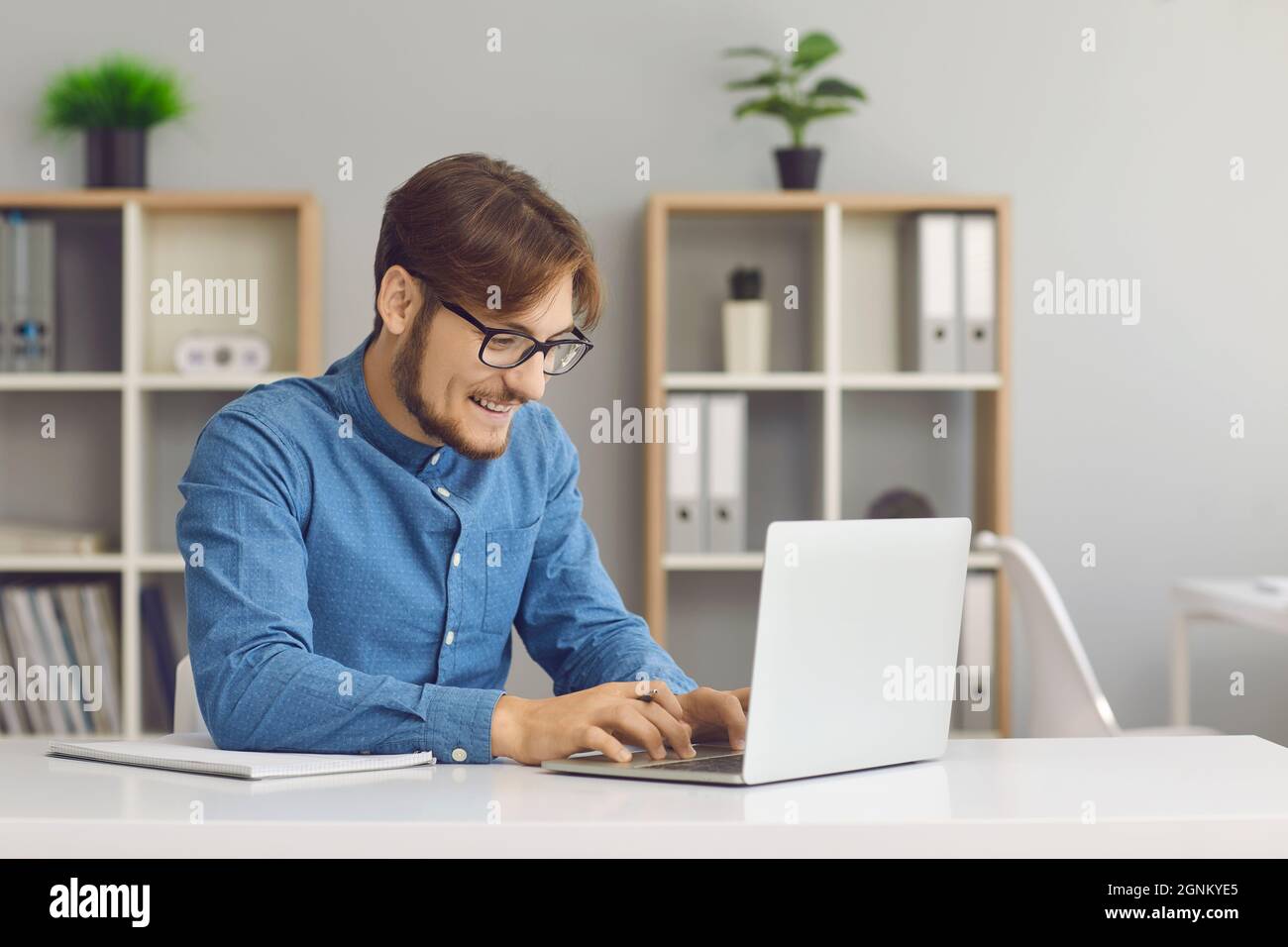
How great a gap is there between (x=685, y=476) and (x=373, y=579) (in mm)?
1688

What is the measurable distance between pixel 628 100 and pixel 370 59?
644 mm

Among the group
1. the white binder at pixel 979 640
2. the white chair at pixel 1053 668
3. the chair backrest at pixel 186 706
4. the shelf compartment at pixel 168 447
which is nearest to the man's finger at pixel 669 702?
the chair backrest at pixel 186 706

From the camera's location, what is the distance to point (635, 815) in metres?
0.94

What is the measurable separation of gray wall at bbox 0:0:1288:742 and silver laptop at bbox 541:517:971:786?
2.25 meters

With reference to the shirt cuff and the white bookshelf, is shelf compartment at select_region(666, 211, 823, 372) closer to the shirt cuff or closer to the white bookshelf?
the white bookshelf

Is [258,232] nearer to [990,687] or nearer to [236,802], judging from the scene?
[990,687]

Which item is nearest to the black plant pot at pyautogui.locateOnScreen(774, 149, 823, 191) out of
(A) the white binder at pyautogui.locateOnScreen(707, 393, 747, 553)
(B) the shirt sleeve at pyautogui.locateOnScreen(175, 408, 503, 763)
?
(A) the white binder at pyautogui.locateOnScreen(707, 393, 747, 553)

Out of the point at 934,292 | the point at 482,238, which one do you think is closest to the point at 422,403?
the point at 482,238

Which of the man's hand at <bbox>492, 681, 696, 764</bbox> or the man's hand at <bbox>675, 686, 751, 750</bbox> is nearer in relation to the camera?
the man's hand at <bbox>492, 681, 696, 764</bbox>

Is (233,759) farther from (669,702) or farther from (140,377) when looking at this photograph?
(140,377)

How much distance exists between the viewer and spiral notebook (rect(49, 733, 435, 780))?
1106 millimetres

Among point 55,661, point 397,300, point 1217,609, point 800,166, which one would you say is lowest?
point 55,661
